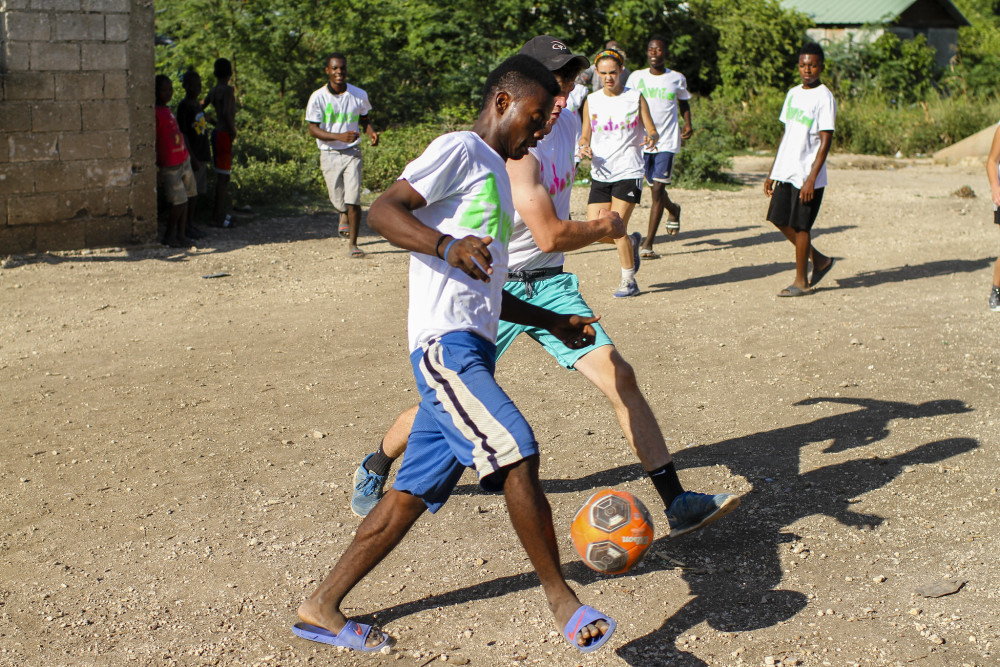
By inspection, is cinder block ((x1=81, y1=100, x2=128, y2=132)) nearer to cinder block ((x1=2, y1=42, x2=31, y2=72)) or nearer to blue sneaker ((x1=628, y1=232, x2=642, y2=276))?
cinder block ((x1=2, y1=42, x2=31, y2=72))

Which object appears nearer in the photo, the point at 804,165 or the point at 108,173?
the point at 804,165

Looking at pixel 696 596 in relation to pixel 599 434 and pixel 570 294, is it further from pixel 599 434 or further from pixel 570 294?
pixel 599 434

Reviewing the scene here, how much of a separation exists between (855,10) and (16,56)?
28914mm

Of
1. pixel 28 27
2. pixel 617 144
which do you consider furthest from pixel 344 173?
pixel 28 27

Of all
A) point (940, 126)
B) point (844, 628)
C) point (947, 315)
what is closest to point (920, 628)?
point (844, 628)

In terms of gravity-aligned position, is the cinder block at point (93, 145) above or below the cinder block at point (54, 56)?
below

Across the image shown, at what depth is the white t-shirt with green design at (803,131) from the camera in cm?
795

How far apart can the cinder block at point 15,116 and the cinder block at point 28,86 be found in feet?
0.21

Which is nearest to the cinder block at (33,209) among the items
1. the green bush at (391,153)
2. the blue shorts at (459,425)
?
the green bush at (391,153)

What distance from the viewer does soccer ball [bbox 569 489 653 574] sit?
3.25 m

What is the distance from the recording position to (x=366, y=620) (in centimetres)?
344

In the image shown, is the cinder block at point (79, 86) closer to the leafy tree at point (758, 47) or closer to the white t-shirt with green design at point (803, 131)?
the white t-shirt with green design at point (803, 131)

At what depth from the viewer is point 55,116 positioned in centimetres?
922

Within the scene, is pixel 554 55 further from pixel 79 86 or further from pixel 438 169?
pixel 79 86
